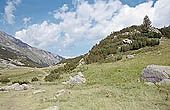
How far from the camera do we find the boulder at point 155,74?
21734 mm

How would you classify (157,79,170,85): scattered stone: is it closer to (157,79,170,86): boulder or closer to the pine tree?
(157,79,170,86): boulder

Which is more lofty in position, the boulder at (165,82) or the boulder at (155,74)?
the boulder at (155,74)

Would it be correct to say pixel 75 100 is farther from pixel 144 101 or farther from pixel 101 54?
pixel 101 54

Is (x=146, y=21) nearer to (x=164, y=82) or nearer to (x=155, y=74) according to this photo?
(x=155, y=74)

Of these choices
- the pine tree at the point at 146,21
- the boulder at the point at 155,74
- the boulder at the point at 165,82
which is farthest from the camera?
the pine tree at the point at 146,21

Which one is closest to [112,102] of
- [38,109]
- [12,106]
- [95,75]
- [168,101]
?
[168,101]

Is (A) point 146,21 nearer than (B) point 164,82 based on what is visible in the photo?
No

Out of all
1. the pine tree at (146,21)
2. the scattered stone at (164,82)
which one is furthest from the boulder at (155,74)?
the pine tree at (146,21)

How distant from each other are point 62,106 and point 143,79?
1368 cm

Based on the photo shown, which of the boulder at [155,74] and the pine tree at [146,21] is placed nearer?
the boulder at [155,74]

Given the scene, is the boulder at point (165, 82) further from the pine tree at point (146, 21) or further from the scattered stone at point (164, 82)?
the pine tree at point (146, 21)

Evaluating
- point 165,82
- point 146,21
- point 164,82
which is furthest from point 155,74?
point 146,21

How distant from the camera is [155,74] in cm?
2266

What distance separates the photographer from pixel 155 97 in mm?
16109
